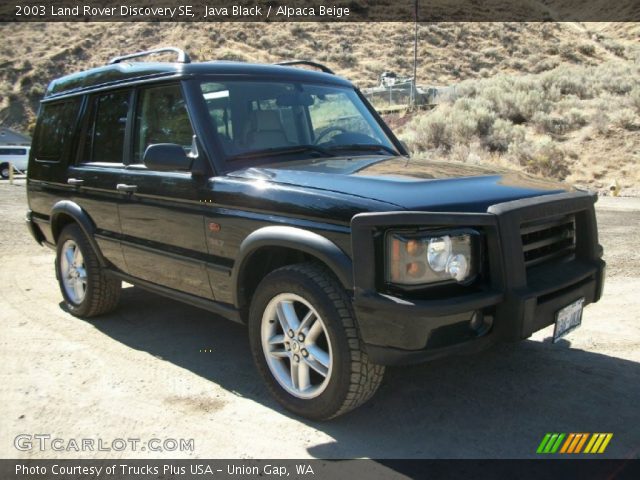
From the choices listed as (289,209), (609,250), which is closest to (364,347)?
(289,209)

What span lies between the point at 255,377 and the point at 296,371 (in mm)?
677

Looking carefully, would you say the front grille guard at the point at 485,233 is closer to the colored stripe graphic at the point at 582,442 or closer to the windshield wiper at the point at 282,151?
the colored stripe graphic at the point at 582,442

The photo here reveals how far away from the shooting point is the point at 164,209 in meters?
4.00

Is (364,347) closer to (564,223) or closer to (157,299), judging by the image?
(564,223)

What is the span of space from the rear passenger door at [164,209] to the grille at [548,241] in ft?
6.25

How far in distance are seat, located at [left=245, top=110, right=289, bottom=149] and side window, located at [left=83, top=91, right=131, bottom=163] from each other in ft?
3.72

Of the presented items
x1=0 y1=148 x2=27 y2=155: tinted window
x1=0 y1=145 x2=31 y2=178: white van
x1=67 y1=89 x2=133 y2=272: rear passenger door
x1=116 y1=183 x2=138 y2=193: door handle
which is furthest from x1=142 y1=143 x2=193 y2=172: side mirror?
x1=0 y1=148 x2=27 y2=155: tinted window

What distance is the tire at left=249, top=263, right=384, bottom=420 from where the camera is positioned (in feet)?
9.73

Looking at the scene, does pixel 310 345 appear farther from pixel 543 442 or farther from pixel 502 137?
pixel 502 137

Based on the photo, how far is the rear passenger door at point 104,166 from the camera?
4.49m

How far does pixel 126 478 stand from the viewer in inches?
111

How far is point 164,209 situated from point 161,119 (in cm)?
66

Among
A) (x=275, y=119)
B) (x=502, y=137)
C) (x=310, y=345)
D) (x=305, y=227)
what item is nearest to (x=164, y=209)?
(x=275, y=119)

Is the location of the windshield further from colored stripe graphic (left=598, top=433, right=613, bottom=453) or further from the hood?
colored stripe graphic (left=598, top=433, right=613, bottom=453)
